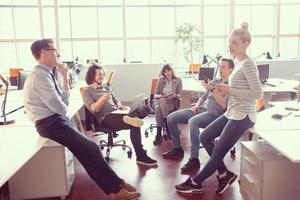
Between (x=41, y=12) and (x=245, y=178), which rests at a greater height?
(x=41, y=12)

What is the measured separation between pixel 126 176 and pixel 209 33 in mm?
5949

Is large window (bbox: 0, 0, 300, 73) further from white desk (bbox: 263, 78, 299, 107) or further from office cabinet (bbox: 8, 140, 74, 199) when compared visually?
office cabinet (bbox: 8, 140, 74, 199)

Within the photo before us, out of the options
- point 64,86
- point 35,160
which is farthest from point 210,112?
point 35,160

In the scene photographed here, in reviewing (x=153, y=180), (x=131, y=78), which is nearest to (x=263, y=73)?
(x=153, y=180)

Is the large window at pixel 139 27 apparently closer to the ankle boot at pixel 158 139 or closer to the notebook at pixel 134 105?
the ankle boot at pixel 158 139

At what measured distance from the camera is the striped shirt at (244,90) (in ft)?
8.55

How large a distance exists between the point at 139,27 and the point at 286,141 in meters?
6.71

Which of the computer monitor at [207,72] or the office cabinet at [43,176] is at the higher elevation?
the computer monitor at [207,72]

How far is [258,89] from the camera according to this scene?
260cm

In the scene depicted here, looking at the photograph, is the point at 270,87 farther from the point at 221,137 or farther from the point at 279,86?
the point at 221,137

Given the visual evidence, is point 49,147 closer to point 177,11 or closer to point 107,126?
point 107,126

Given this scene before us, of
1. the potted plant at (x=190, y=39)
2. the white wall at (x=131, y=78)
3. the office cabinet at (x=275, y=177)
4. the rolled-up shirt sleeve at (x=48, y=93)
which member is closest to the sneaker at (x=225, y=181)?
the office cabinet at (x=275, y=177)

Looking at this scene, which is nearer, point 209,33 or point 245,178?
point 245,178

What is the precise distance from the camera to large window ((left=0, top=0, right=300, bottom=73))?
834 centimetres
